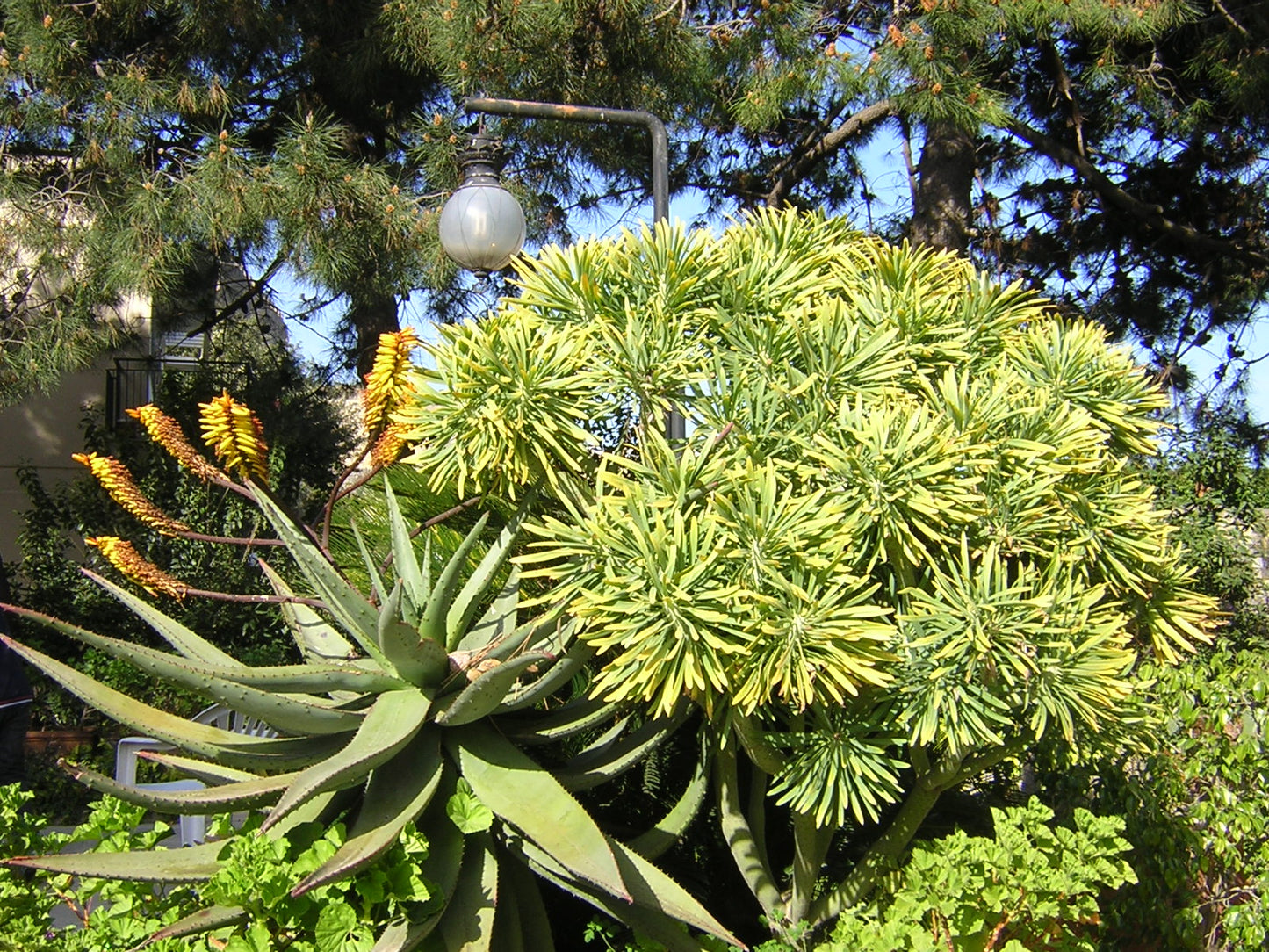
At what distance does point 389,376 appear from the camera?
2.99 metres

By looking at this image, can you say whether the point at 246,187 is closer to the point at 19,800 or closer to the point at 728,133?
the point at 728,133

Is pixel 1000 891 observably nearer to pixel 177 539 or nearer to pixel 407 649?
pixel 407 649

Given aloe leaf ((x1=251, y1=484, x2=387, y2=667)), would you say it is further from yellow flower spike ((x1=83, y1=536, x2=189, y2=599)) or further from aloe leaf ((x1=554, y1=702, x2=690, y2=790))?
aloe leaf ((x1=554, y1=702, x2=690, y2=790))

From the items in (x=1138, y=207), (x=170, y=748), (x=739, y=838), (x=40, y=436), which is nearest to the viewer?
(x=739, y=838)

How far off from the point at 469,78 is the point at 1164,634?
5086mm

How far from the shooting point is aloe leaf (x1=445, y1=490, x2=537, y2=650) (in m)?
2.91

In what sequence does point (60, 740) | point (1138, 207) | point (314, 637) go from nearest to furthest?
point (314, 637), point (1138, 207), point (60, 740)

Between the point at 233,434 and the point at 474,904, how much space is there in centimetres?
132

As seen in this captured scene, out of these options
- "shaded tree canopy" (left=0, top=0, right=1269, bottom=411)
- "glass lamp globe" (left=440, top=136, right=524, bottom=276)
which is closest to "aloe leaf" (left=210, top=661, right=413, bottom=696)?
"glass lamp globe" (left=440, top=136, right=524, bottom=276)

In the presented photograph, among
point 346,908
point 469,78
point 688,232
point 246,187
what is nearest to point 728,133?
point 469,78

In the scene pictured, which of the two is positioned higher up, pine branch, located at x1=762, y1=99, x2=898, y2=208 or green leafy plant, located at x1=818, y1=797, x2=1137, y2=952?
pine branch, located at x1=762, y1=99, x2=898, y2=208

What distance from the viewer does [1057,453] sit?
287cm

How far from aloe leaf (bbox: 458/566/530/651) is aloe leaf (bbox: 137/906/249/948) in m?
0.81

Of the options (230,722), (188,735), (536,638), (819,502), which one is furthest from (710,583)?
(230,722)
